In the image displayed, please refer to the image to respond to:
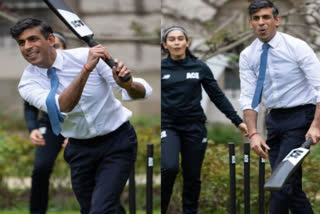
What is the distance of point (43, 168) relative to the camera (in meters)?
7.87

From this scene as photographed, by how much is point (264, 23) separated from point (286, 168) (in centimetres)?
126

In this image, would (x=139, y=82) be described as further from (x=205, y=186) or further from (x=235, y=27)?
(x=235, y=27)

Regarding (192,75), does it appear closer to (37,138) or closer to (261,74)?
(261,74)

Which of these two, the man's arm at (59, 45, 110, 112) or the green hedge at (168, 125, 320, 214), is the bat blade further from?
the green hedge at (168, 125, 320, 214)

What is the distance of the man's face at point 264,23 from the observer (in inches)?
244

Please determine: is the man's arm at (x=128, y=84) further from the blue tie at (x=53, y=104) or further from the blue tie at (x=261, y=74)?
the blue tie at (x=261, y=74)

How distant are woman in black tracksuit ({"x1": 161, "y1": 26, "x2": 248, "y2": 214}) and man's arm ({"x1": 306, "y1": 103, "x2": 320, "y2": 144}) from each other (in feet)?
3.31

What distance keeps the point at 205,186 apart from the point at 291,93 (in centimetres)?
175

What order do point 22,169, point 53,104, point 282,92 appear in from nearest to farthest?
point 53,104
point 282,92
point 22,169

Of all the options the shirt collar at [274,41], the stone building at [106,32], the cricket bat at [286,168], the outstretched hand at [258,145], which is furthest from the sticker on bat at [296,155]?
the stone building at [106,32]

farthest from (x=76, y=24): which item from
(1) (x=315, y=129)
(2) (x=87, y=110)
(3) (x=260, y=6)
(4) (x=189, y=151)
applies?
(4) (x=189, y=151)

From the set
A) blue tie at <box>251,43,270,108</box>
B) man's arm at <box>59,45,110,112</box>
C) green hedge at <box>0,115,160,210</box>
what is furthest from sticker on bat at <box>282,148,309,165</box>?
green hedge at <box>0,115,160,210</box>

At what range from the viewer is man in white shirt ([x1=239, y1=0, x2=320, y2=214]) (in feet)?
20.1

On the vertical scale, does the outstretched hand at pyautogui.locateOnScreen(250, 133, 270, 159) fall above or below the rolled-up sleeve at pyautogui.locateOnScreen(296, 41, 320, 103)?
below
